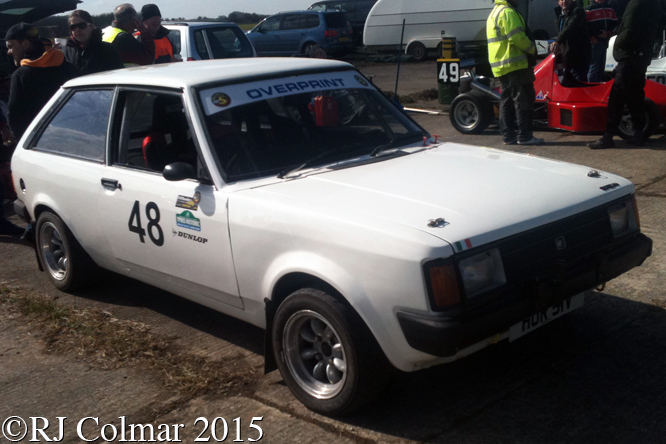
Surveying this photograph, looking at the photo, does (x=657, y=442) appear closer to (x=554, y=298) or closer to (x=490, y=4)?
(x=554, y=298)

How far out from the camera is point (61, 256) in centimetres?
535

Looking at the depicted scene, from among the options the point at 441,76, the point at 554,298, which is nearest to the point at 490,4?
the point at 441,76

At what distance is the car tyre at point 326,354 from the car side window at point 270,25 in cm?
2334

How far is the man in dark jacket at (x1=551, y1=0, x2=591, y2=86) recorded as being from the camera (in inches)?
374

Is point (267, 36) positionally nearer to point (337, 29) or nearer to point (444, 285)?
point (337, 29)

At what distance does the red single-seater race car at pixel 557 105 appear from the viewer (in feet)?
28.2

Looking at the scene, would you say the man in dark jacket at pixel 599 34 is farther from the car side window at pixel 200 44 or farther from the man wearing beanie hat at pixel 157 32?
the car side window at pixel 200 44

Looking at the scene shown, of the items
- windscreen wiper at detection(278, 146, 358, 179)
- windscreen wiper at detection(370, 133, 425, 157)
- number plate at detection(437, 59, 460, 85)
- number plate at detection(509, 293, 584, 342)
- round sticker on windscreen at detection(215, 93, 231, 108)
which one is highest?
round sticker on windscreen at detection(215, 93, 231, 108)

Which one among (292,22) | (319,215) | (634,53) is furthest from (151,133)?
(292,22)

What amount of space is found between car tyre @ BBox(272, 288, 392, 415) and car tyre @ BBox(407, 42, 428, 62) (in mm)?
21108

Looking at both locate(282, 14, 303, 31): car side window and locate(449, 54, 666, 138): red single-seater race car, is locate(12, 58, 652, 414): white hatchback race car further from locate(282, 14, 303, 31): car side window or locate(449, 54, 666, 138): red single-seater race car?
locate(282, 14, 303, 31): car side window

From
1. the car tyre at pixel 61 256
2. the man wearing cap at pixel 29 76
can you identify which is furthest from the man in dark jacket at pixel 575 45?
the car tyre at pixel 61 256

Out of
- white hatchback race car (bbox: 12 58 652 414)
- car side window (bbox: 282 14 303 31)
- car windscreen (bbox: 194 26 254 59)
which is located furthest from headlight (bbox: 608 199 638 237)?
car side window (bbox: 282 14 303 31)

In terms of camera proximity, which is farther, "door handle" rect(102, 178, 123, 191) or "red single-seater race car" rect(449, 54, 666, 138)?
"red single-seater race car" rect(449, 54, 666, 138)
